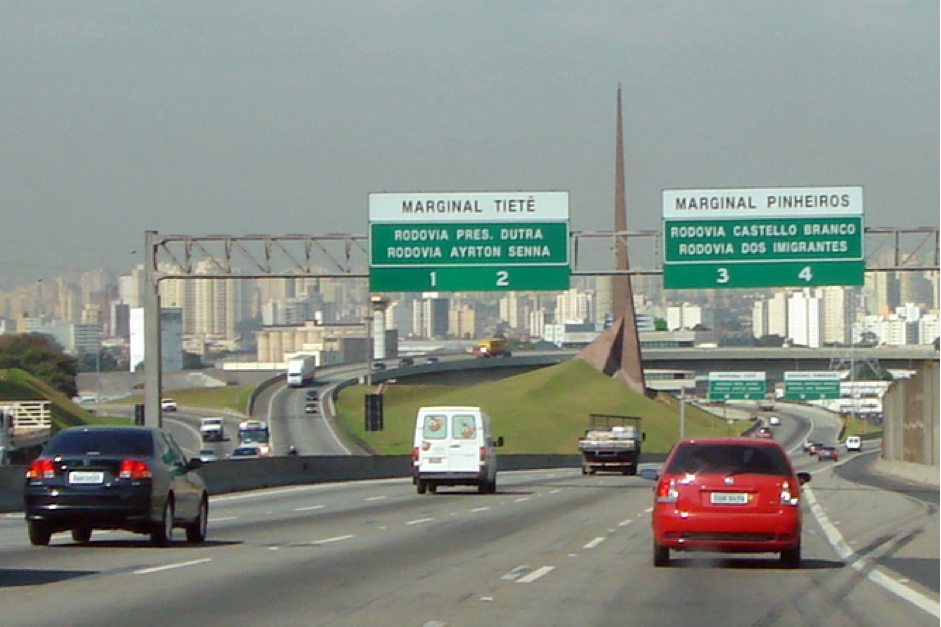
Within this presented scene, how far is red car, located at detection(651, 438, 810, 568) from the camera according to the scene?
1694 cm

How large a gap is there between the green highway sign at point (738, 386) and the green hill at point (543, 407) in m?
10.3

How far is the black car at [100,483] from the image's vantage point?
19047 millimetres

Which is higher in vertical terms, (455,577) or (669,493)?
(669,493)

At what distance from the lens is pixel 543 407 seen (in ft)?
392

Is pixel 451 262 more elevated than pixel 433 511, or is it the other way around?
pixel 451 262

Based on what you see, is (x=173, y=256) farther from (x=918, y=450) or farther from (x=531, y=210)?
(x=918, y=450)

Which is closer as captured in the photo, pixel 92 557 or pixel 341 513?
pixel 92 557

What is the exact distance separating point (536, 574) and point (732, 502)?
240 cm

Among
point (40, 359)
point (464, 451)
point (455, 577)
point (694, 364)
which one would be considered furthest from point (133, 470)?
point (694, 364)

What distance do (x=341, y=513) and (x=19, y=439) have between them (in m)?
→ 32.0

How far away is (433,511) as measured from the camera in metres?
32.5

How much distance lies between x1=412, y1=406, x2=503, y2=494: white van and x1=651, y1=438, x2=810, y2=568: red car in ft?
78.1

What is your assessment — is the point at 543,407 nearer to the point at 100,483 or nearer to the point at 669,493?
the point at 100,483

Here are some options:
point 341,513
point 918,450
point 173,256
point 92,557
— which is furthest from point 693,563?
point 918,450
